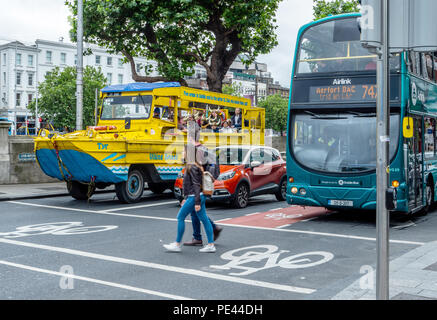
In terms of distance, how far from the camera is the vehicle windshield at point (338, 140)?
11.2 meters

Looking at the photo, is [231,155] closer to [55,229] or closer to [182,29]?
[55,229]

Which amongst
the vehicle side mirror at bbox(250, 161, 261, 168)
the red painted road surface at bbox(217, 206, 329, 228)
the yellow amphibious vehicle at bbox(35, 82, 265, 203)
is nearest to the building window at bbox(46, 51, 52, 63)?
the yellow amphibious vehicle at bbox(35, 82, 265, 203)

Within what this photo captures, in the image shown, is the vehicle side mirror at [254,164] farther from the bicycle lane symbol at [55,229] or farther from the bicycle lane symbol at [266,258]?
the bicycle lane symbol at [266,258]

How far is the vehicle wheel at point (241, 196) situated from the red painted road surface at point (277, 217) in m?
0.86

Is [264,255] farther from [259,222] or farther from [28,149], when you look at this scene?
[28,149]

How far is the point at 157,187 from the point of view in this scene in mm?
18141

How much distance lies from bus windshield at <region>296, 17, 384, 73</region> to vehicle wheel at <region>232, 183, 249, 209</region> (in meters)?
3.61

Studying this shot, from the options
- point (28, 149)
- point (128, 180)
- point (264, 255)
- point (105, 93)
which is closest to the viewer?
point (264, 255)

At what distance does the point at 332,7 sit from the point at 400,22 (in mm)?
27993

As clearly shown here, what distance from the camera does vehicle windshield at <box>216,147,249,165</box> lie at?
14617 millimetres

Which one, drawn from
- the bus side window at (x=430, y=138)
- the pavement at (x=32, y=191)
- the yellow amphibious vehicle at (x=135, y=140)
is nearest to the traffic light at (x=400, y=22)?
the bus side window at (x=430, y=138)

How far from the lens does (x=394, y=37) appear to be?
15.6 ft

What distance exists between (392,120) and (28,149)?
1340 centimetres
